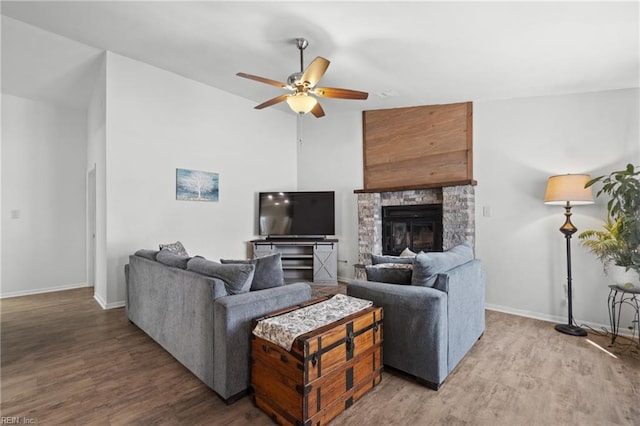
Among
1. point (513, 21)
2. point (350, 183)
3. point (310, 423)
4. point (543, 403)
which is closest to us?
point (310, 423)

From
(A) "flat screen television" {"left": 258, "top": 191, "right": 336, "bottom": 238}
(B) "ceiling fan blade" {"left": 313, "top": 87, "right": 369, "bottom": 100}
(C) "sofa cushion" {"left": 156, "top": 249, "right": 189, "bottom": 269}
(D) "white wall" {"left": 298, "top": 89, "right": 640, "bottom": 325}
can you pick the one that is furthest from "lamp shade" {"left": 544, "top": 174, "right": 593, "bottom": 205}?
(C) "sofa cushion" {"left": 156, "top": 249, "right": 189, "bottom": 269}

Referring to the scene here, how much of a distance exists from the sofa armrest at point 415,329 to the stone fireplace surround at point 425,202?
2.26 meters

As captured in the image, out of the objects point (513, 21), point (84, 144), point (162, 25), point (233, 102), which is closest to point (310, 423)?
point (513, 21)

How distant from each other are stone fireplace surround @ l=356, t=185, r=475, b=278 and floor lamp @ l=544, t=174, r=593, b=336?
965mm

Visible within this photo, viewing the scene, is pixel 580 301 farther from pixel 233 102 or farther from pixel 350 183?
pixel 233 102

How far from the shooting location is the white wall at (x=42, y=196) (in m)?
4.53

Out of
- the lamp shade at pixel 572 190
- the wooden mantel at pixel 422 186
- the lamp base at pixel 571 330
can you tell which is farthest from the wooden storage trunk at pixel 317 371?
the wooden mantel at pixel 422 186

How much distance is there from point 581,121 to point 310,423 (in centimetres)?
416

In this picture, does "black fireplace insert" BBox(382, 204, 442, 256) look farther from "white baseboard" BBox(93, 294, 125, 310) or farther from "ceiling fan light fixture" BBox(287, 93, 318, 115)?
"white baseboard" BBox(93, 294, 125, 310)

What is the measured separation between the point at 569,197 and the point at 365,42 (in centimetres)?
260

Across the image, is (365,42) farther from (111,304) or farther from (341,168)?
(111,304)

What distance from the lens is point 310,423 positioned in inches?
61.2

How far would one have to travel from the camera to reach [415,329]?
2064 millimetres

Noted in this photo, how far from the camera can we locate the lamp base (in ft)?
9.93
